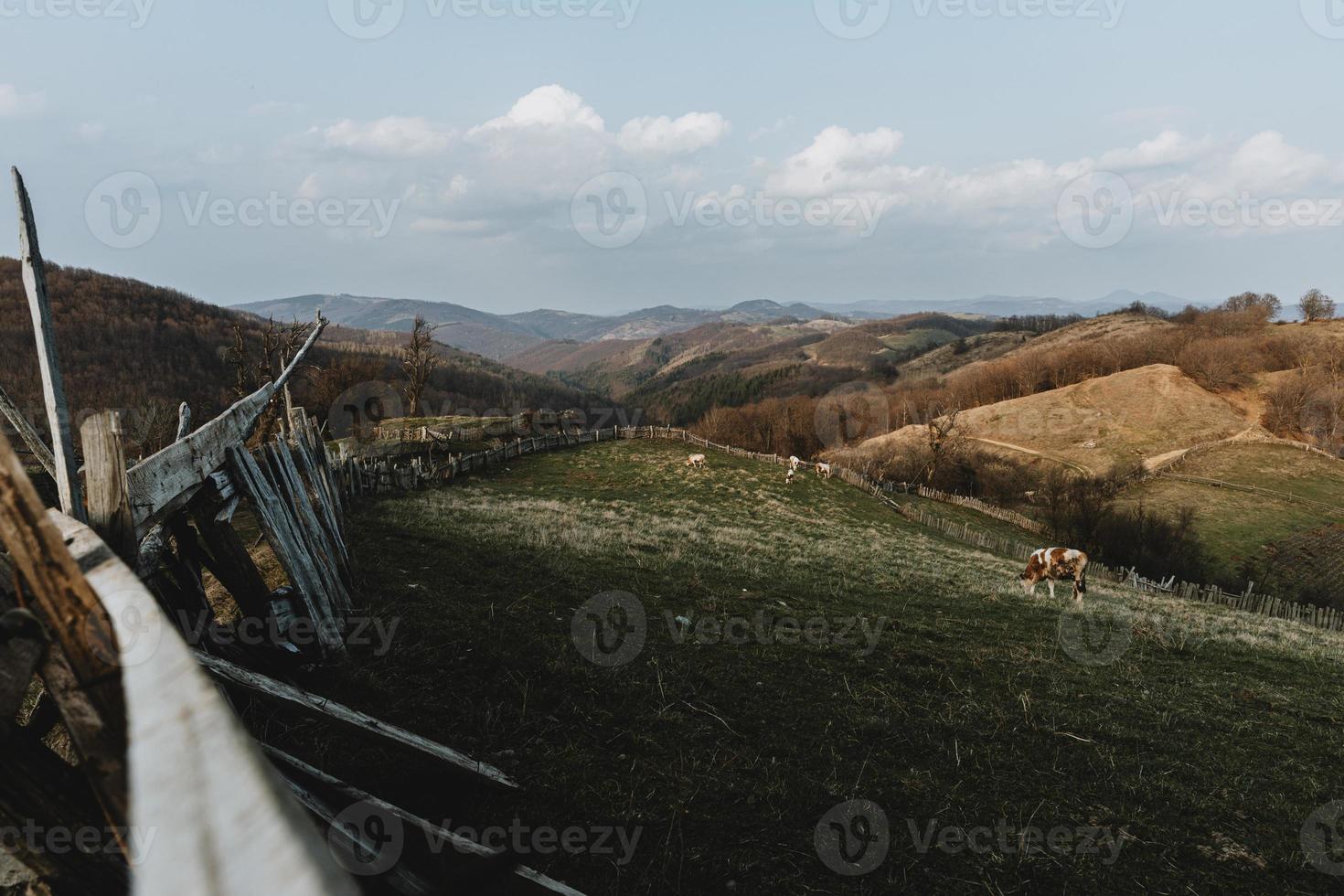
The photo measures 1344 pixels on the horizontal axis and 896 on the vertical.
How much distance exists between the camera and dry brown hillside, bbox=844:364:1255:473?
65500 millimetres

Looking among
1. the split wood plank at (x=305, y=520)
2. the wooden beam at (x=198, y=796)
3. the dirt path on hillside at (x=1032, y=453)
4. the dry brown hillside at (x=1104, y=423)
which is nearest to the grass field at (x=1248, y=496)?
the dirt path on hillside at (x=1032, y=453)

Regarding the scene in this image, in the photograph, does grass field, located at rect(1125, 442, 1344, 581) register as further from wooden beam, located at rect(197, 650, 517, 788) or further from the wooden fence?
the wooden fence

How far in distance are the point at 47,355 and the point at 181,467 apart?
1.40 metres

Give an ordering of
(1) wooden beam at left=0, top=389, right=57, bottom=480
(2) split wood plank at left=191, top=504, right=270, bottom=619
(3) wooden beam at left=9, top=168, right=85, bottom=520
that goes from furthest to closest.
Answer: (2) split wood plank at left=191, top=504, right=270, bottom=619
(1) wooden beam at left=0, top=389, right=57, bottom=480
(3) wooden beam at left=9, top=168, right=85, bottom=520

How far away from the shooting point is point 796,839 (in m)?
4.18

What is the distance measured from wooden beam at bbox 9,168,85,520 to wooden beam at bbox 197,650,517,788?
137 centimetres

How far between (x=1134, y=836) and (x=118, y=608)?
6399 mm

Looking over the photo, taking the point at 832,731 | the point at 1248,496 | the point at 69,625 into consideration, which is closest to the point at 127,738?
the point at 69,625

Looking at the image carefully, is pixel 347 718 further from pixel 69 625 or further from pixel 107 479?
pixel 69 625

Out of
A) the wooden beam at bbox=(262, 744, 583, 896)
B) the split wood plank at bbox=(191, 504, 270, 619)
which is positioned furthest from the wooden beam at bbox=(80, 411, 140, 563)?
the split wood plank at bbox=(191, 504, 270, 619)

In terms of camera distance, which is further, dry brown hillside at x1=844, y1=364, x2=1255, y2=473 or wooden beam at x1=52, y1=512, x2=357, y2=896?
dry brown hillside at x1=844, y1=364, x2=1255, y2=473

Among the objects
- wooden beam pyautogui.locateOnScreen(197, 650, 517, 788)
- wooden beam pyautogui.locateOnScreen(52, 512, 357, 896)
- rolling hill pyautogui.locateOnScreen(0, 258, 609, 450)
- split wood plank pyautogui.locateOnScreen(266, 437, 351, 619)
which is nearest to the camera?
wooden beam pyautogui.locateOnScreen(52, 512, 357, 896)

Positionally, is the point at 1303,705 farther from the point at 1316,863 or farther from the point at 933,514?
the point at 933,514

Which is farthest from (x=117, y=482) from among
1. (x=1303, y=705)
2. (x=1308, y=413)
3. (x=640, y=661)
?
(x=1308, y=413)
